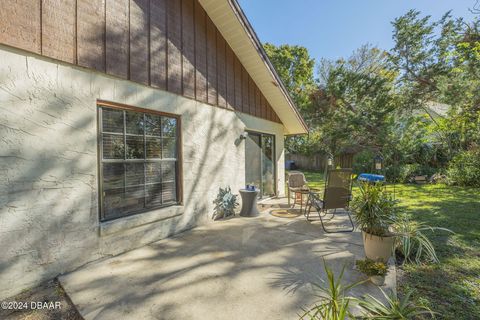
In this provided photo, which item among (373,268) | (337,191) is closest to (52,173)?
(373,268)

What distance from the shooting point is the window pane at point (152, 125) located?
12.3 feet

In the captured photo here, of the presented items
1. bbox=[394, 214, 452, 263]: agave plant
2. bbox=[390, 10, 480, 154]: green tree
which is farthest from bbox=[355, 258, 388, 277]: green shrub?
bbox=[390, 10, 480, 154]: green tree

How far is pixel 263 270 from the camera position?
2.79 m

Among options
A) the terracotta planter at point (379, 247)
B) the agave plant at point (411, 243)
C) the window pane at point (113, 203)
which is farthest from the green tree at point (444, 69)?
the window pane at point (113, 203)

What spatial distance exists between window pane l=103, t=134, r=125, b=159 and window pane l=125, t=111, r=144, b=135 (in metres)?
0.23

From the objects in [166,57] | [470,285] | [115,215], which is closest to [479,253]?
[470,285]

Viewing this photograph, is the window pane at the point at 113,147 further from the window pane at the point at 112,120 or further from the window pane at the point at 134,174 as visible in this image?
the window pane at the point at 134,174

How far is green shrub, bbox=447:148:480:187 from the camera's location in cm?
910

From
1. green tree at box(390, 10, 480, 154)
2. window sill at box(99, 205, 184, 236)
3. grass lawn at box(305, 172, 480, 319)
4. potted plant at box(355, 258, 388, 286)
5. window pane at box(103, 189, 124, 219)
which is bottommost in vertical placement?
grass lawn at box(305, 172, 480, 319)

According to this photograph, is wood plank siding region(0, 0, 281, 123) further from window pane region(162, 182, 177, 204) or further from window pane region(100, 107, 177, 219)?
window pane region(162, 182, 177, 204)

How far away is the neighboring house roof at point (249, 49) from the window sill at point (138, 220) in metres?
4.05

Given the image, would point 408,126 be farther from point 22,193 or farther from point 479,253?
point 22,193

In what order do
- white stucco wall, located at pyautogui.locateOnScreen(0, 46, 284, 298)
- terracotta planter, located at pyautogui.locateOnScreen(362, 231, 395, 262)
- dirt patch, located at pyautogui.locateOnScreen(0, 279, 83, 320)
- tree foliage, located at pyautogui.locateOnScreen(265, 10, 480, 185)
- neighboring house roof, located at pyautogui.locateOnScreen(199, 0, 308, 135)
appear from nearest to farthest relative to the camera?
dirt patch, located at pyautogui.locateOnScreen(0, 279, 83, 320) < white stucco wall, located at pyautogui.locateOnScreen(0, 46, 284, 298) < terracotta planter, located at pyautogui.locateOnScreen(362, 231, 395, 262) < neighboring house roof, located at pyautogui.locateOnScreen(199, 0, 308, 135) < tree foliage, located at pyautogui.locateOnScreen(265, 10, 480, 185)

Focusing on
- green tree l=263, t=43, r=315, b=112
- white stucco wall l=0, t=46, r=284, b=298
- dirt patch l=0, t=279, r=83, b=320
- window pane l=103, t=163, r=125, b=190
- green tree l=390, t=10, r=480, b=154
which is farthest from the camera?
green tree l=263, t=43, r=315, b=112
